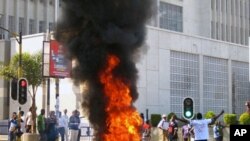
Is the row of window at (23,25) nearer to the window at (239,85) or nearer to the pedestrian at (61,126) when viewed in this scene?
the window at (239,85)

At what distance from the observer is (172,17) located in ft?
178

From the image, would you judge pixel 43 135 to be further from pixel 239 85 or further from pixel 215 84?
pixel 239 85

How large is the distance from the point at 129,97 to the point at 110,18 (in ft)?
7.76

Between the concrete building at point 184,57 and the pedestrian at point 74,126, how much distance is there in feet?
25.4

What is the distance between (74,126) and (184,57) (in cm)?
2031

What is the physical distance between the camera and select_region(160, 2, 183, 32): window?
53.7m

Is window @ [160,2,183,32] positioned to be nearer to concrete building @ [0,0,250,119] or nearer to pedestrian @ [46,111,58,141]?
concrete building @ [0,0,250,119]

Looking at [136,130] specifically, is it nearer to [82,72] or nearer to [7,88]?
[82,72]

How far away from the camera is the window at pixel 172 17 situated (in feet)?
176

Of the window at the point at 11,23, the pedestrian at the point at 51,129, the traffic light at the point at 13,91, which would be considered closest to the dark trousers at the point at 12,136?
the pedestrian at the point at 51,129

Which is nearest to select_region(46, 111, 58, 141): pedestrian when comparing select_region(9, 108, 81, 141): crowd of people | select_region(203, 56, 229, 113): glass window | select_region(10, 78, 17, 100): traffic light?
select_region(9, 108, 81, 141): crowd of people

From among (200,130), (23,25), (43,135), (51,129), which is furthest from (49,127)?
(23,25)

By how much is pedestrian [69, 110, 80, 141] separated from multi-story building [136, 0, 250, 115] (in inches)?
411

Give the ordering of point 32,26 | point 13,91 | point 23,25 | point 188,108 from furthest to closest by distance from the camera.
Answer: point 32,26 → point 23,25 → point 13,91 → point 188,108
